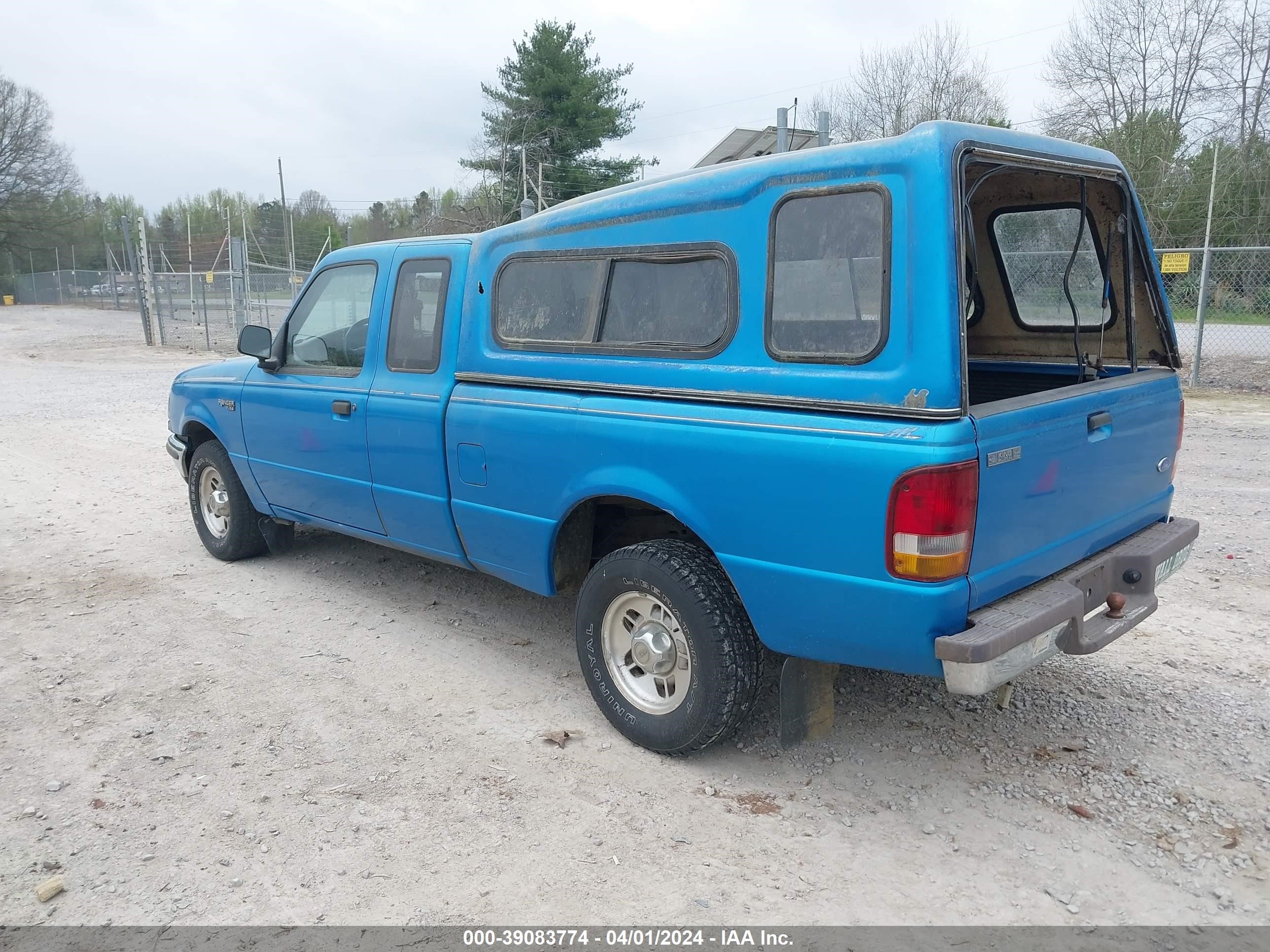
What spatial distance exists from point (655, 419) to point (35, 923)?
8.12 feet

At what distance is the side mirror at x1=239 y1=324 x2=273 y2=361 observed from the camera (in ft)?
17.2

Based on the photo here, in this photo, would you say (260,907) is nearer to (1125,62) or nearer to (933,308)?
(933,308)

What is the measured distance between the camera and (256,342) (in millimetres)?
5305

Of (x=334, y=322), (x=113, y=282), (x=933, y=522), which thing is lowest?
(x=933, y=522)

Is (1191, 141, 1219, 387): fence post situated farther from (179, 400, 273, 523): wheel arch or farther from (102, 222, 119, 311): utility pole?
(102, 222, 119, 311): utility pole

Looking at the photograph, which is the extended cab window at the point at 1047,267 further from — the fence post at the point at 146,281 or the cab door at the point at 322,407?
the fence post at the point at 146,281

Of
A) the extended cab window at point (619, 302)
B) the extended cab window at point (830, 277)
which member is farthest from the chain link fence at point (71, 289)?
the extended cab window at point (830, 277)

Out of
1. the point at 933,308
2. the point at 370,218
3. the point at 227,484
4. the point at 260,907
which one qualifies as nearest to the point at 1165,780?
the point at 933,308

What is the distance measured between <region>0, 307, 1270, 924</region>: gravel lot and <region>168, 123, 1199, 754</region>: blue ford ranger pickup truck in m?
0.42

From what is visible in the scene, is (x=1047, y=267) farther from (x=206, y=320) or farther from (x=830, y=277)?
(x=206, y=320)

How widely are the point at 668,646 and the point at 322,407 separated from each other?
2488 mm

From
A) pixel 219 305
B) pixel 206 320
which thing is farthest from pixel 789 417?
pixel 219 305

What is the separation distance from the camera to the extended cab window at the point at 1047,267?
13.5 ft

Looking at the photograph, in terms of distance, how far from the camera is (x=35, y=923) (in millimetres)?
2766
